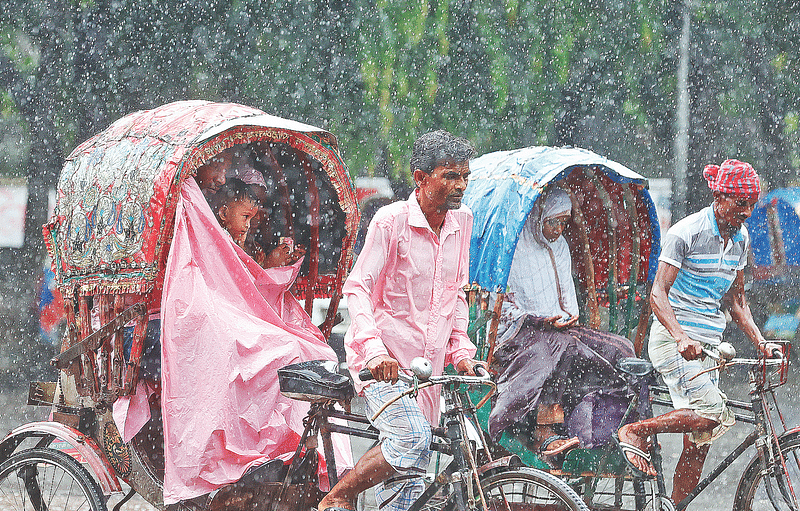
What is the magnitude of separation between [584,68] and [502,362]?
5.88 meters

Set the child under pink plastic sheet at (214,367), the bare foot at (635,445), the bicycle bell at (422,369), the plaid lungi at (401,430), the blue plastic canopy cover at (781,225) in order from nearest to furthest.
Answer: the bicycle bell at (422,369), the plaid lungi at (401,430), the child under pink plastic sheet at (214,367), the bare foot at (635,445), the blue plastic canopy cover at (781,225)

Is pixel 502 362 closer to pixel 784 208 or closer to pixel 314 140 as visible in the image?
pixel 314 140

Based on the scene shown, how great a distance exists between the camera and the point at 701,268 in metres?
4.68

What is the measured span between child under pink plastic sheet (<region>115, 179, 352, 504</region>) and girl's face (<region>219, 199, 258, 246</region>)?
0.29 m

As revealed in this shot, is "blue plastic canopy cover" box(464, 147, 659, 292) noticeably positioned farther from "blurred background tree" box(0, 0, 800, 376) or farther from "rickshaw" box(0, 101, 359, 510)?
"blurred background tree" box(0, 0, 800, 376)

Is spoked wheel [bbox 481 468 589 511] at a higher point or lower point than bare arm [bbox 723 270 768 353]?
lower

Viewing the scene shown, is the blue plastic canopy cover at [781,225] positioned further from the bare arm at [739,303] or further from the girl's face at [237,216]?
the girl's face at [237,216]

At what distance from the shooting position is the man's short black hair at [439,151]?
3682 millimetres

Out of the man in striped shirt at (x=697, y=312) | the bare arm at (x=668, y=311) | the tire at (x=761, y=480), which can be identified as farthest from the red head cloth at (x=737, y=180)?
the tire at (x=761, y=480)

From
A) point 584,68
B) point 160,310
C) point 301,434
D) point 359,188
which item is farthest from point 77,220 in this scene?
point 584,68

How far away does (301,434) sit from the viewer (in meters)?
4.28

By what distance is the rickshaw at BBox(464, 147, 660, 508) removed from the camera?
4.79 metres

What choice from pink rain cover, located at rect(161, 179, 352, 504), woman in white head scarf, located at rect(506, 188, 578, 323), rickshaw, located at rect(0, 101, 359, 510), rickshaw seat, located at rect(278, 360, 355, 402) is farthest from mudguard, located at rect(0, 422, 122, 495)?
woman in white head scarf, located at rect(506, 188, 578, 323)

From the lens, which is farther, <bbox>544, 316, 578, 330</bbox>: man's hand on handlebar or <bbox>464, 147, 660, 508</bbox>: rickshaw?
<bbox>544, 316, 578, 330</bbox>: man's hand on handlebar
